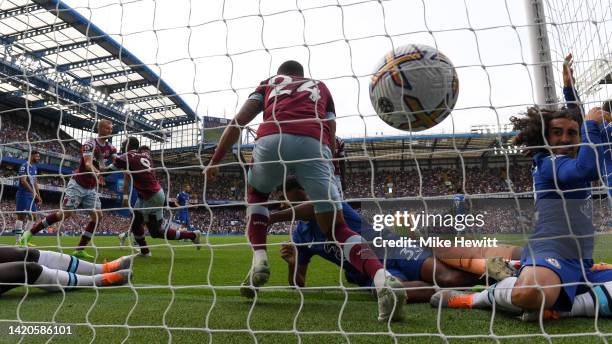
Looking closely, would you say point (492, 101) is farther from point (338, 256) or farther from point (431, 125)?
point (338, 256)

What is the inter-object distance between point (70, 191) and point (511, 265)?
5304 millimetres

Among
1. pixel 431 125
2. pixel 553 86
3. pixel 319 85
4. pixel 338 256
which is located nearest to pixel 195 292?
pixel 338 256

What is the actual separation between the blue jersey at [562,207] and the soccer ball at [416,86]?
2.08 ft

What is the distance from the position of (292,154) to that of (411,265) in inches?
45.6

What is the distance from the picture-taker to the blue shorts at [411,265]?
3.05m

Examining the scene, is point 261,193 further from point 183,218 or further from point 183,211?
point 183,218

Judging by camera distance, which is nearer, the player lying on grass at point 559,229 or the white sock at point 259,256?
the player lying on grass at point 559,229

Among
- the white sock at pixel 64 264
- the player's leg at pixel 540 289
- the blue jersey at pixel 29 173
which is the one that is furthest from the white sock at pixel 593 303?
the blue jersey at pixel 29 173

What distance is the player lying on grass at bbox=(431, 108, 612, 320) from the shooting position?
7.19ft

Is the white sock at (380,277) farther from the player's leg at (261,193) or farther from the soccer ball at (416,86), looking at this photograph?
the soccer ball at (416,86)

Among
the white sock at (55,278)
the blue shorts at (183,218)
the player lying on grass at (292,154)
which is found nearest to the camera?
the player lying on grass at (292,154)

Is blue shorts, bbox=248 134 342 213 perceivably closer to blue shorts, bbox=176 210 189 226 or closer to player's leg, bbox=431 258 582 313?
player's leg, bbox=431 258 582 313

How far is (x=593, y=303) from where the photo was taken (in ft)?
7.95

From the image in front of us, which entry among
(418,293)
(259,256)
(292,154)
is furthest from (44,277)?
(418,293)
